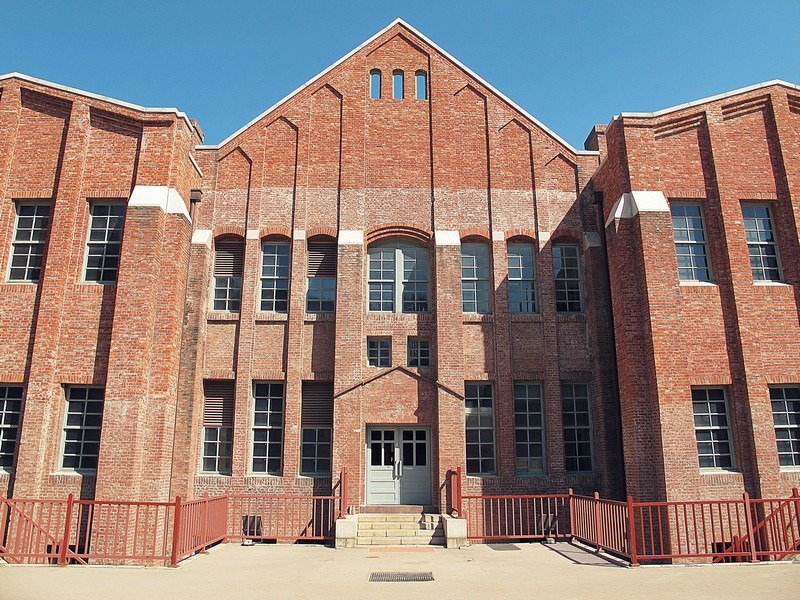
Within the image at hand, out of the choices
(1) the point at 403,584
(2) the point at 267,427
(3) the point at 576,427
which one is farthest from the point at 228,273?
(3) the point at 576,427

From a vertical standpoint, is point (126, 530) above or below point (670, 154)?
below

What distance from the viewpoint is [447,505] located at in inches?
554

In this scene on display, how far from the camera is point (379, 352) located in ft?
51.0

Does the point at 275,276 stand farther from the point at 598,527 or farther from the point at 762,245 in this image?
the point at 762,245

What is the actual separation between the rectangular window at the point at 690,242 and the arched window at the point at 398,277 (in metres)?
6.10

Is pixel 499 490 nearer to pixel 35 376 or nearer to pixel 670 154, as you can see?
pixel 670 154

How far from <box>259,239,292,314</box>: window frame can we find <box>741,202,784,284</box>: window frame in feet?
36.4

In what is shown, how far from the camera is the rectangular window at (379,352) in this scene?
15.5m

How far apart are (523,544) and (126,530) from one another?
8240 mm

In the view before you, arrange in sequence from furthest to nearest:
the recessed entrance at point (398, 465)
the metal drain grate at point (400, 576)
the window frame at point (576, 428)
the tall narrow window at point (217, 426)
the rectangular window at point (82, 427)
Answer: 1. the window frame at point (576, 428)
2. the tall narrow window at point (217, 426)
3. the recessed entrance at point (398, 465)
4. the rectangular window at point (82, 427)
5. the metal drain grate at point (400, 576)

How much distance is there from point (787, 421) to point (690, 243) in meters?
4.39

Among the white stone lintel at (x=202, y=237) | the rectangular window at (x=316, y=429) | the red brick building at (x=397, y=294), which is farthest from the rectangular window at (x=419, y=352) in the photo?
the white stone lintel at (x=202, y=237)

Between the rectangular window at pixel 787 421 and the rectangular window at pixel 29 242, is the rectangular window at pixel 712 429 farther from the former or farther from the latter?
the rectangular window at pixel 29 242

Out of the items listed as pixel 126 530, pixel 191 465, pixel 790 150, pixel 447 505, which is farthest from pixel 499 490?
pixel 790 150
